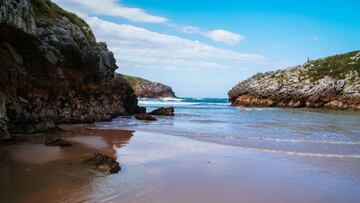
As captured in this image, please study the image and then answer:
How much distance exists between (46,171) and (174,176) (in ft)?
11.3

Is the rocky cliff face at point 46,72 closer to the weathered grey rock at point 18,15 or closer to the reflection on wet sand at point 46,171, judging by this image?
the weathered grey rock at point 18,15

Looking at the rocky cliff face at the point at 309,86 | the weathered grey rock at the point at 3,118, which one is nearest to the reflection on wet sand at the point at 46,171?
the weathered grey rock at the point at 3,118

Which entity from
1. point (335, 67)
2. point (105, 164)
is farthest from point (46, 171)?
point (335, 67)

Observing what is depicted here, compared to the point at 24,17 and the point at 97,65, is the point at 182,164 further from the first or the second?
the point at 97,65

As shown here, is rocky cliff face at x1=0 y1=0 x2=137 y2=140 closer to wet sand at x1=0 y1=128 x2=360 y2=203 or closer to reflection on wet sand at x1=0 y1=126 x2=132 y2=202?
reflection on wet sand at x1=0 y1=126 x2=132 y2=202

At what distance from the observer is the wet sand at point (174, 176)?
26.8ft

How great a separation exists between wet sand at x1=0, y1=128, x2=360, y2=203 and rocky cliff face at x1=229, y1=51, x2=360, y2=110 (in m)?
51.0

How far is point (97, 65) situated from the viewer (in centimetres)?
2627

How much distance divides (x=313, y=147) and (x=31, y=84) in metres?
14.6

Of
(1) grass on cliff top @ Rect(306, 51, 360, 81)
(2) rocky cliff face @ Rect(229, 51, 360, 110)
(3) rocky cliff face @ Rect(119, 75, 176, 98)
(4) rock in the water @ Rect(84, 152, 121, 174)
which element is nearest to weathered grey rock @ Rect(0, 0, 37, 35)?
(4) rock in the water @ Rect(84, 152, 121, 174)

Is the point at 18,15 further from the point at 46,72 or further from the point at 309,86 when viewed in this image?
the point at 309,86

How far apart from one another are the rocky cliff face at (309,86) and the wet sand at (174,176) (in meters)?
51.0

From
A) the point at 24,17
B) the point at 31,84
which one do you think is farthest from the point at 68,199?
the point at 31,84

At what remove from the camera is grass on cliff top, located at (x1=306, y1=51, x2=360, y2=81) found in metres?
68.6
